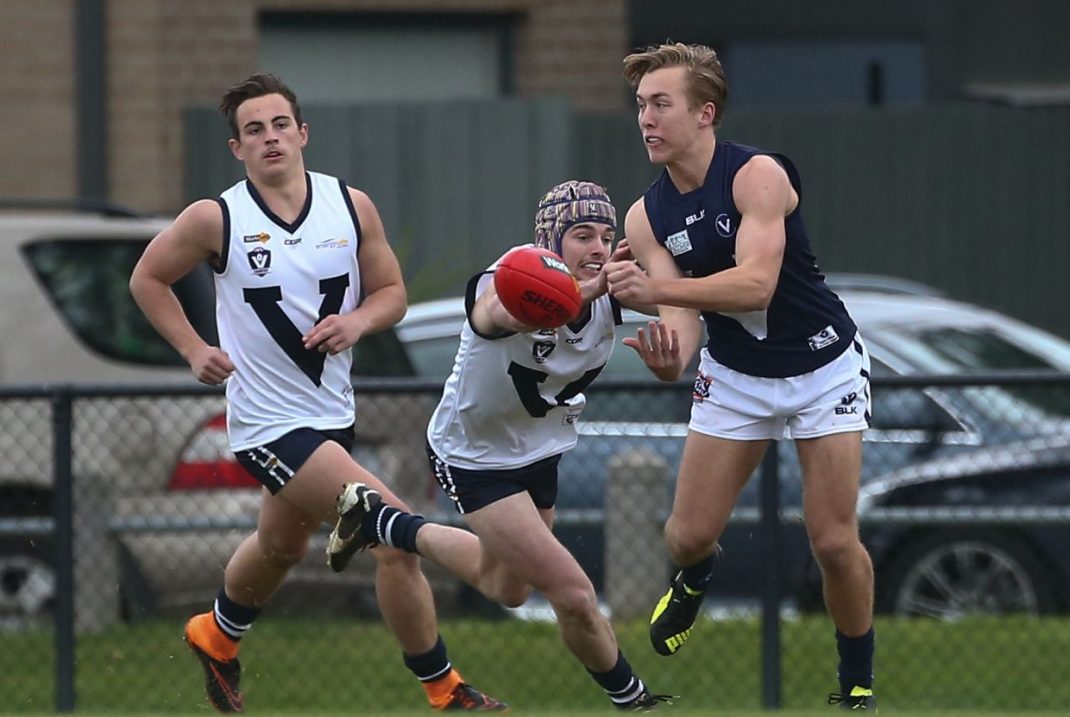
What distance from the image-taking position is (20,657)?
9453 mm

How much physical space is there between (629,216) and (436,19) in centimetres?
1092

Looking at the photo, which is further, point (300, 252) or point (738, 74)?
point (738, 74)

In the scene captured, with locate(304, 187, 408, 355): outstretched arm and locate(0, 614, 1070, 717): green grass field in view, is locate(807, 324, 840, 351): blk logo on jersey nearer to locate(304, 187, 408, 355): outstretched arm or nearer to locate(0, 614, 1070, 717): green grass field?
locate(304, 187, 408, 355): outstretched arm

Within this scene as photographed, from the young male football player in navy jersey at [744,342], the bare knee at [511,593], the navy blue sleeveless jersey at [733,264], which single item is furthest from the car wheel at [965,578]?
the bare knee at [511,593]

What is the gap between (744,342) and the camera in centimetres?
710

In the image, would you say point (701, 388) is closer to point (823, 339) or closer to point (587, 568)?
point (823, 339)

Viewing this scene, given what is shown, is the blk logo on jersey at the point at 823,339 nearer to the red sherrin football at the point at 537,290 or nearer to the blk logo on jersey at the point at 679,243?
the blk logo on jersey at the point at 679,243

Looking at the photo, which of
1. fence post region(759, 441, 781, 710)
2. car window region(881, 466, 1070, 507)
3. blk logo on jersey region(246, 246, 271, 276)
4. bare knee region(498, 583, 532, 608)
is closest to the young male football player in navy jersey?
bare knee region(498, 583, 532, 608)

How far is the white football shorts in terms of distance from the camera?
277 inches

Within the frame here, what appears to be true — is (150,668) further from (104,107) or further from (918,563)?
(104,107)

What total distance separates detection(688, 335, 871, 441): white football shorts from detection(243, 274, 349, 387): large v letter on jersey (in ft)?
4.10

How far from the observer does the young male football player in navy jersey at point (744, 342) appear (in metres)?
6.85

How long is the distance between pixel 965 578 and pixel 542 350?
3.30 metres

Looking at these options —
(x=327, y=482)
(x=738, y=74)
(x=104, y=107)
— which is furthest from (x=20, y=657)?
(x=738, y=74)
